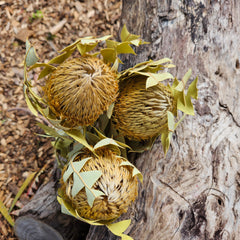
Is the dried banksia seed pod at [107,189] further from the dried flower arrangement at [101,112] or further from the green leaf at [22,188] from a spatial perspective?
the green leaf at [22,188]

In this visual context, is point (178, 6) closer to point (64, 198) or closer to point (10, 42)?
point (64, 198)

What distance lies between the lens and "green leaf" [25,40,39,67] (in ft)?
2.87

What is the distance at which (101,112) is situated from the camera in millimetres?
901

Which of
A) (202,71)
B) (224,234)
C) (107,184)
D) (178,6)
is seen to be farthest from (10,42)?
(224,234)

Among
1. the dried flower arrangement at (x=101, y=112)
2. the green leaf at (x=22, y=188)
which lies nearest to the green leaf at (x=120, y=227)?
the dried flower arrangement at (x=101, y=112)

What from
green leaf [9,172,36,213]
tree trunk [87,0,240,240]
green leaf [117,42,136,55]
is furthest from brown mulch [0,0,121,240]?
green leaf [117,42,136,55]

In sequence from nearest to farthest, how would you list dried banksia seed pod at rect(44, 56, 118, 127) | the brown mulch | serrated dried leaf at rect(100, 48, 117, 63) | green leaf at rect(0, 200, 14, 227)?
dried banksia seed pod at rect(44, 56, 118, 127), serrated dried leaf at rect(100, 48, 117, 63), green leaf at rect(0, 200, 14, 227), the brown mulch

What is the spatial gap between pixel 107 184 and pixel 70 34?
55.6 inches

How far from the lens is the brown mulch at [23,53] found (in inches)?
65.7

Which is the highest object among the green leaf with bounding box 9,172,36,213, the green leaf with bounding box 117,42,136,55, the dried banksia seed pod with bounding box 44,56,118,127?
the green leaf with bounding box 117,42,136,55

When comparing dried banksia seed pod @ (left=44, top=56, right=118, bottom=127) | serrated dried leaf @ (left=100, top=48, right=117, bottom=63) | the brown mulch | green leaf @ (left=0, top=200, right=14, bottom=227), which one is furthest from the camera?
the brown mulch

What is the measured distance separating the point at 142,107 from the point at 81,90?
0.20m

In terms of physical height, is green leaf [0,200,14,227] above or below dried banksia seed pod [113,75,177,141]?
below

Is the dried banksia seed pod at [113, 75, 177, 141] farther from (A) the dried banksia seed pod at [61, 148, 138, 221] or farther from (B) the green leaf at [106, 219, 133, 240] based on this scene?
(B) the green leaf at [106, 219, 133, 240]
